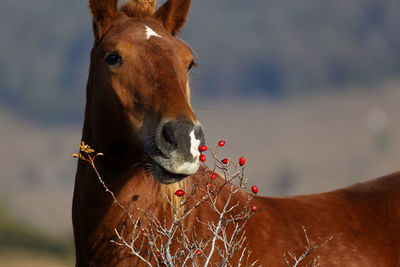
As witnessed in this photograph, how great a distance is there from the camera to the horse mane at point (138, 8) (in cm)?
488

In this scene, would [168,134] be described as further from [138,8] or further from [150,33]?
[138,8]

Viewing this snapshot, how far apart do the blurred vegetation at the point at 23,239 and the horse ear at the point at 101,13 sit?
140 ft

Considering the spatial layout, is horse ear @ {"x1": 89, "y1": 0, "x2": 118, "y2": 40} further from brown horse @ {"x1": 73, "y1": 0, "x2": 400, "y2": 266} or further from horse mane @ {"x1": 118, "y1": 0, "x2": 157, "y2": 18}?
horse mane @ {"x1": 118, "y1": 0, "x2": 157, "y2": 18}

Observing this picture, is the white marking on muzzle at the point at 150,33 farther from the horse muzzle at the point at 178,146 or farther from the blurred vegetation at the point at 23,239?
the blurred vegetation at the point at 23,239

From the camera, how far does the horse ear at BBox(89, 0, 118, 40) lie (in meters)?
4.71

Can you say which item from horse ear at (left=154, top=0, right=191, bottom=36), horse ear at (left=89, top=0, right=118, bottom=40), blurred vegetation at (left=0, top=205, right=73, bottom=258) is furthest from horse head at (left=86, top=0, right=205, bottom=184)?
blurred vegetation at (left=0, top=205, right=73, bottom=258)

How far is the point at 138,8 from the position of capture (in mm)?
4902

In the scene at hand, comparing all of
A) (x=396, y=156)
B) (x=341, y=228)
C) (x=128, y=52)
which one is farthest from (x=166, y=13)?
(x=396, y=156)

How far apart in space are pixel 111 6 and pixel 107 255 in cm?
216

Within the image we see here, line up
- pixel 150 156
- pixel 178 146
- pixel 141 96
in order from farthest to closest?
pixel 141 96, pixel 150 156, pixel 178 146

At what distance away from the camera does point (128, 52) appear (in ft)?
14.0

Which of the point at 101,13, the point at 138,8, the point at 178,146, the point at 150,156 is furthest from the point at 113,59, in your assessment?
the point at 178,146

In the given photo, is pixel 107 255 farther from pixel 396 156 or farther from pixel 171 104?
pixel 396 156

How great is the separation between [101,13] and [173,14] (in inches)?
27.5
